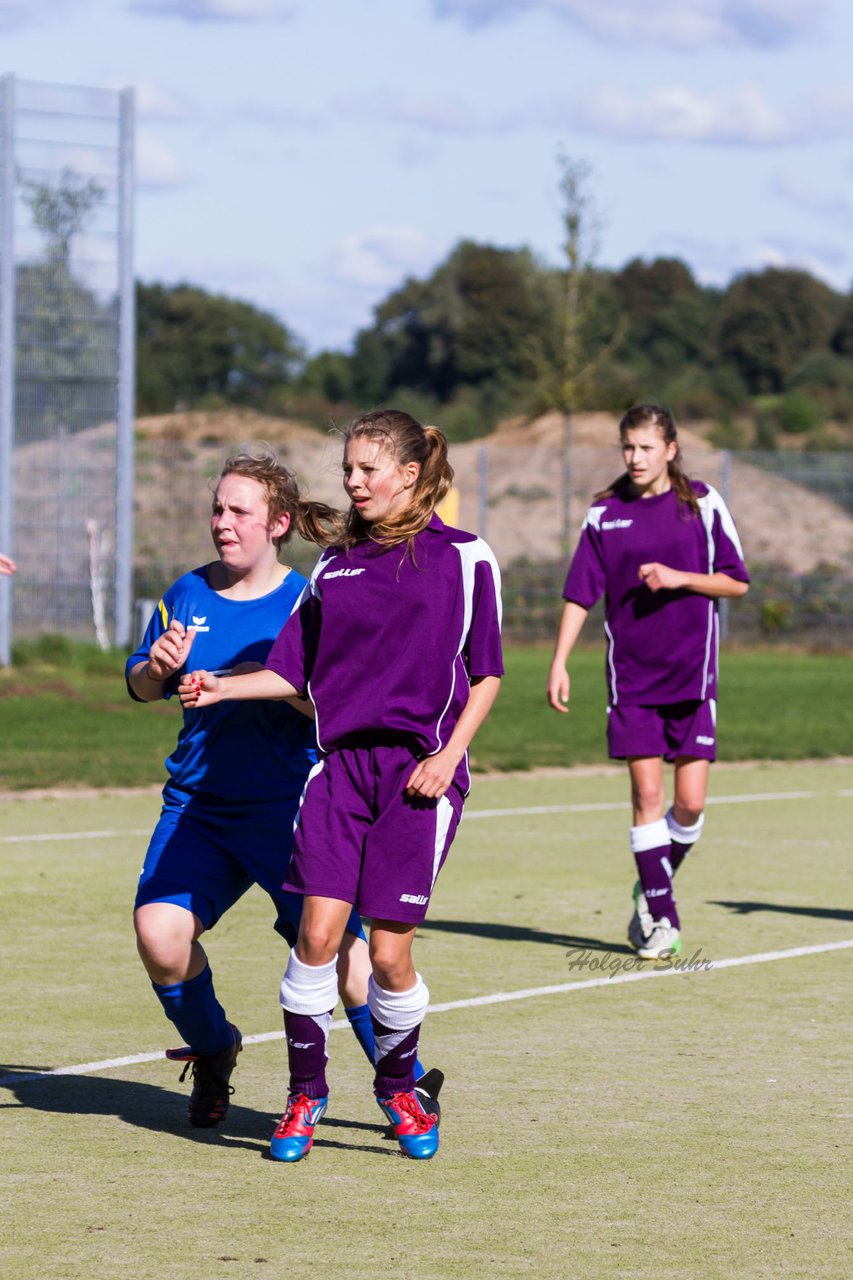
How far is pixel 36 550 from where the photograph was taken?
79.5ft

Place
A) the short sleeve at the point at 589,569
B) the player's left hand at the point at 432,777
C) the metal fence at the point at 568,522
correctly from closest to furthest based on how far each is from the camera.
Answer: the player's left hand at the point at 432,777 → the short sleeve at the point at 589,569 → the metal fence at the point at 568,522

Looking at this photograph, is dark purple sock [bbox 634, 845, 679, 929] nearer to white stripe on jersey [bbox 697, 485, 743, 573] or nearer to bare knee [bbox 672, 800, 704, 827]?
bare knee [bbox 672, 800, 704, 827]

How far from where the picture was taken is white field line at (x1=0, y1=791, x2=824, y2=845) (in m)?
11.5

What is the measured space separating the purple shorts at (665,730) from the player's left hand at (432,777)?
330 cm

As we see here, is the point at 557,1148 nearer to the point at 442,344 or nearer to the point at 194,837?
the point at 194,837

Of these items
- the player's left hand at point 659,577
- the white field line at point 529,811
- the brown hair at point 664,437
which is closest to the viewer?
the player's left hand at point 659,577

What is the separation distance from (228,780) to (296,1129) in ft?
3.08

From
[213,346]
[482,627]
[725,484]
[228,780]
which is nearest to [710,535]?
[482,627]

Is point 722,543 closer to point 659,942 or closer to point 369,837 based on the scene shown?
point 659,942

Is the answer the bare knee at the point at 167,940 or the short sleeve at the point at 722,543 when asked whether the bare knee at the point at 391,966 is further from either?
the short sleeve at the point at 722,543

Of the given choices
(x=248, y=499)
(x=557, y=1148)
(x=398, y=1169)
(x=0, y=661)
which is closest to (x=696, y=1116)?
(x=557, y=1148)

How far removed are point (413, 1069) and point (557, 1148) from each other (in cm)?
43

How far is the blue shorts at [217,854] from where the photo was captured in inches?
213

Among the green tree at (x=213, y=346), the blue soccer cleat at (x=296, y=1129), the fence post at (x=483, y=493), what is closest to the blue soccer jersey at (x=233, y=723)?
the blue soccer cleat at (x=296, y=1129)
